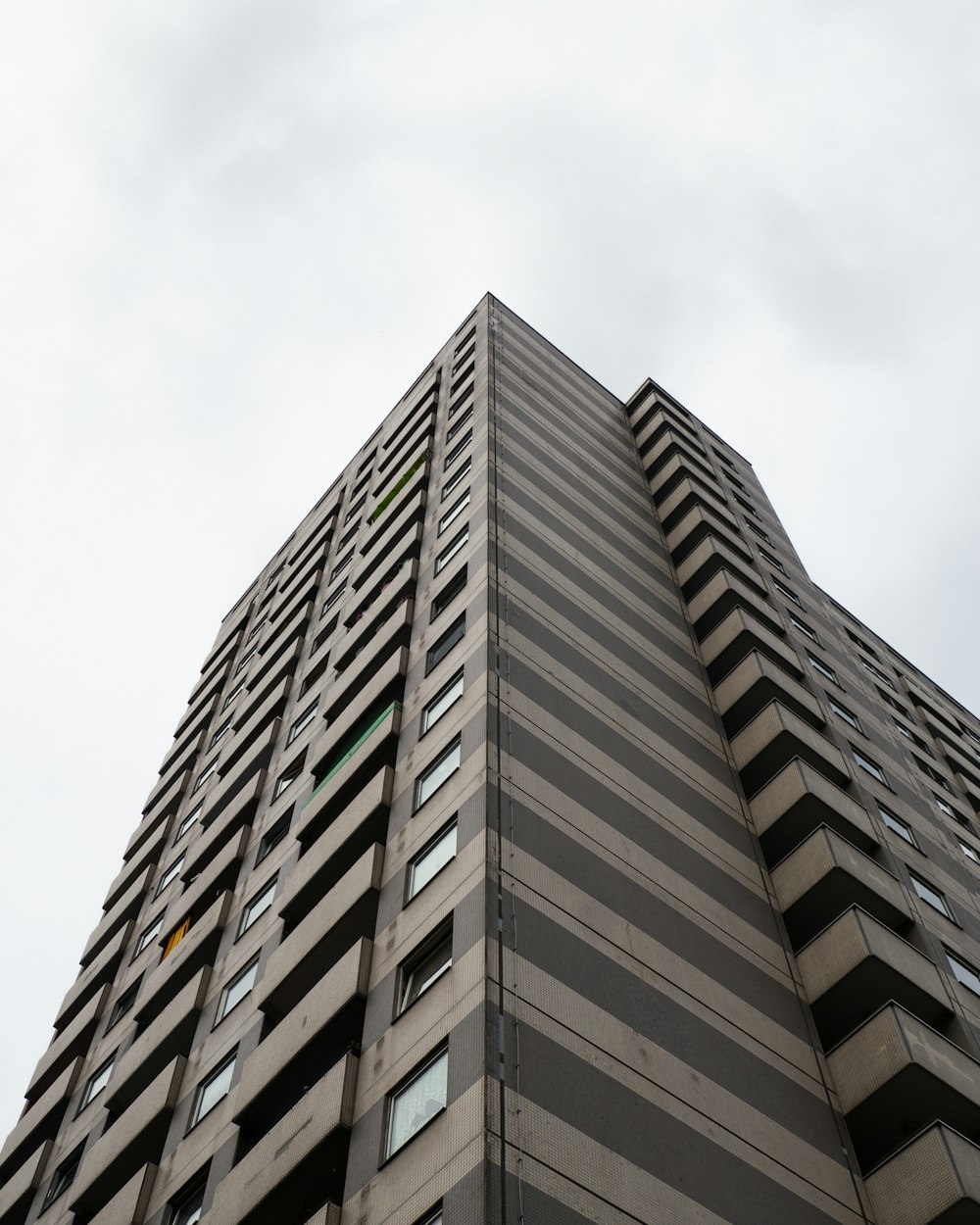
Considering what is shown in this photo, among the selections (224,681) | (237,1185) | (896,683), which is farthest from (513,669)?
(896,683)

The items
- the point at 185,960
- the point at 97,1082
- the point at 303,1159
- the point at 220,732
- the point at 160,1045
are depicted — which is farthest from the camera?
the point at 220,732

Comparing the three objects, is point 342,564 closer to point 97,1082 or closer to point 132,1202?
point 97,1082

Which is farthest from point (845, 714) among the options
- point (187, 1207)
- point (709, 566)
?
point (187, 1207)

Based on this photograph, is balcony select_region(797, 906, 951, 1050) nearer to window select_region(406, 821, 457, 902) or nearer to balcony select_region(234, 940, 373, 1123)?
window select_region(406, 821, 457, 902)

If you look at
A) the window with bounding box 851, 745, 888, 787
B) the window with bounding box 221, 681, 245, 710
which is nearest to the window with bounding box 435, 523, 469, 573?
the window with bounding box 851, 745, 888, 787

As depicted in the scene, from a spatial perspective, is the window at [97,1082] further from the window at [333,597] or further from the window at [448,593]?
the window at [333,597]

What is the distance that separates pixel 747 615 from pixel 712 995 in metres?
15.3

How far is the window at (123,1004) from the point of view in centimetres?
3158

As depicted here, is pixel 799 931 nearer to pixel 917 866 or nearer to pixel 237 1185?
pixel 917 866

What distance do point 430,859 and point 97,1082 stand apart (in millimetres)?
14770

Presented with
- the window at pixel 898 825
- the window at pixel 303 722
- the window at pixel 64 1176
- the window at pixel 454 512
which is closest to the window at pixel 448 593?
the window at pixel 454 512

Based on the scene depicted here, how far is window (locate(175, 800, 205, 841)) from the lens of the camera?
38.4 metres

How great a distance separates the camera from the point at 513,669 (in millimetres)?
23656

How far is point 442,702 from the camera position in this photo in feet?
80.2
